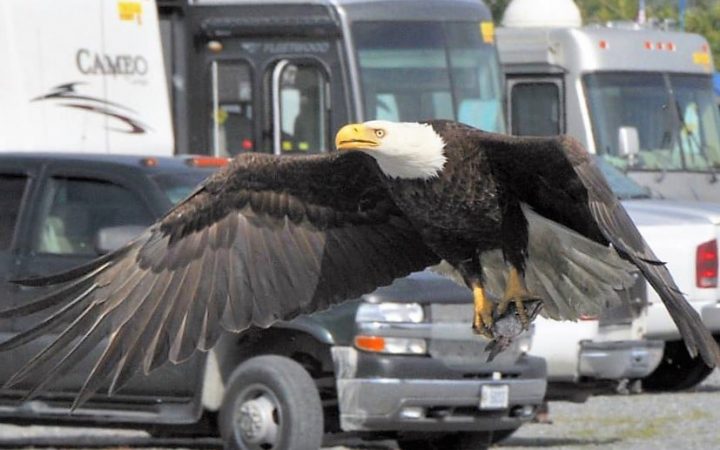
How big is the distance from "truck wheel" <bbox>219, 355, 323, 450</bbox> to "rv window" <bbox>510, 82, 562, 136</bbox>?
32.6 ft

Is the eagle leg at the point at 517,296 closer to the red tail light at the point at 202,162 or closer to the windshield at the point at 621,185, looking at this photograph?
the red tail light at the point at 202,162

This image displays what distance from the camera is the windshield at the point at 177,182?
35.3 ft

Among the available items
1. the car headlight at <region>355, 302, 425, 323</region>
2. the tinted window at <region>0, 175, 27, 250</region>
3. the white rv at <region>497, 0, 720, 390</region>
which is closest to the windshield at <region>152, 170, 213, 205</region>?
the tinted window at <region>0, 175, 27, 250</region>

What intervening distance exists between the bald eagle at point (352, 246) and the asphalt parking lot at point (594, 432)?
12.6 feet

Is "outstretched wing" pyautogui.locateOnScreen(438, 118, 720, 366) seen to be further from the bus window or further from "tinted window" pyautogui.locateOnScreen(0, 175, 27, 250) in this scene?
the bus window

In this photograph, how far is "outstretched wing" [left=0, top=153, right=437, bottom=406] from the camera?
8.27m

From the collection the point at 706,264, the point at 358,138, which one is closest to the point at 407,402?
→ the point at 358,138

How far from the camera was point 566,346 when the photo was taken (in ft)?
42.5

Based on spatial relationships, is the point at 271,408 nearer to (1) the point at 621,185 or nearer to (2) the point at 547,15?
(1) the point at 621,185

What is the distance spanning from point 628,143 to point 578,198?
11.4 m

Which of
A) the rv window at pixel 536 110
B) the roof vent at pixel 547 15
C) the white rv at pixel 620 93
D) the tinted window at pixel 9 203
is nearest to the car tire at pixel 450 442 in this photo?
the tinted window at pixel 9 203

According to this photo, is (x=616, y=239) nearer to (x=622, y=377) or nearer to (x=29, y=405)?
(x=29, y=405)

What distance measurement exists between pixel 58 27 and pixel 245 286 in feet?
22.0

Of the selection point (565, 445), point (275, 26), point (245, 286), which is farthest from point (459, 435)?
point (275, 26)
